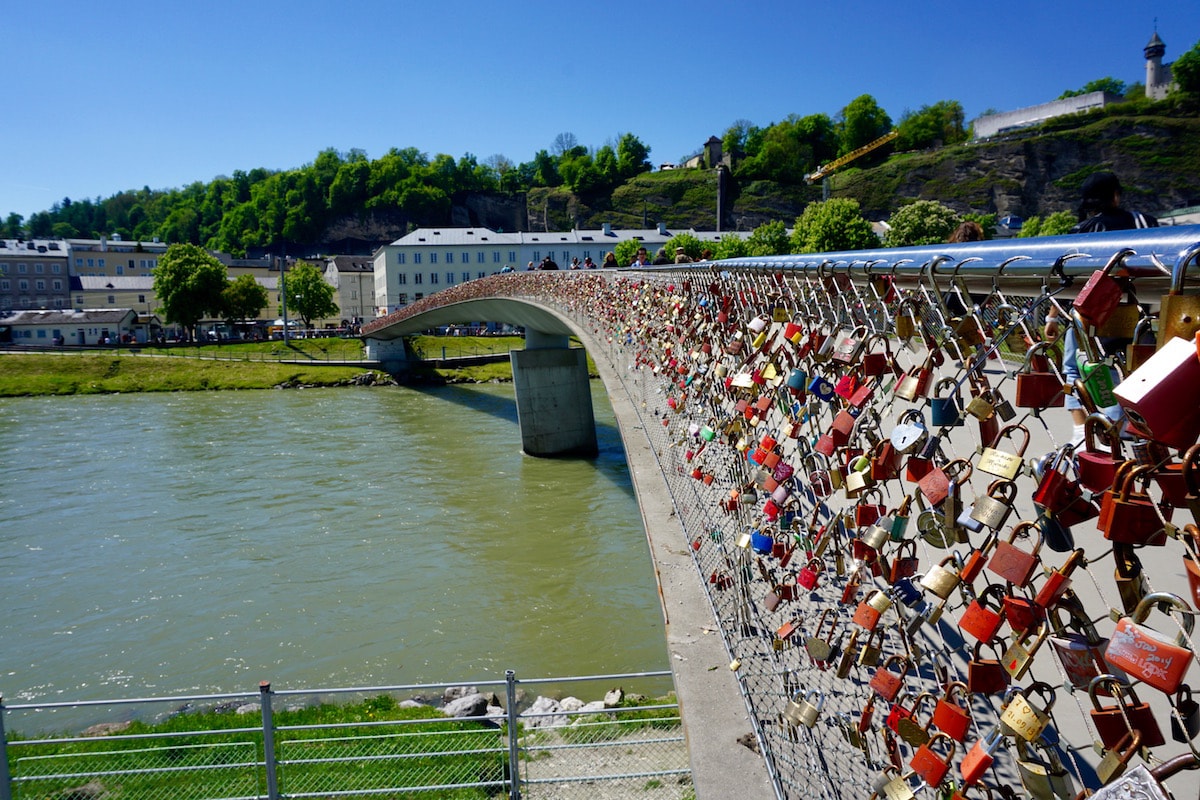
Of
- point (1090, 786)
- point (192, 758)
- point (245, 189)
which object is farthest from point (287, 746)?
point (245, 189)

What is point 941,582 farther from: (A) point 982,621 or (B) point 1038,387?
(B) point 1038,387

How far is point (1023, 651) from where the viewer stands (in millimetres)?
1594

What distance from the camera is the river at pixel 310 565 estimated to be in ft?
36.7

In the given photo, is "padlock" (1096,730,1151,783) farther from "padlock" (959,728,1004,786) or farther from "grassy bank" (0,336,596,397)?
"grassy bank" (0,336,596,397)

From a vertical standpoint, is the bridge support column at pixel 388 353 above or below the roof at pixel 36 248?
below

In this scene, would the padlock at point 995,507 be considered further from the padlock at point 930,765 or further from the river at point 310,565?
the river at point 310,565

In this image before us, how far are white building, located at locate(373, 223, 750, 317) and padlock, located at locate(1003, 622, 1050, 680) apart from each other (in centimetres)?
8370

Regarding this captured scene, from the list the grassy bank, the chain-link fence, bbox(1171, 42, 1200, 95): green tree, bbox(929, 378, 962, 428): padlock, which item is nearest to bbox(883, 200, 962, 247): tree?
the grassy bank

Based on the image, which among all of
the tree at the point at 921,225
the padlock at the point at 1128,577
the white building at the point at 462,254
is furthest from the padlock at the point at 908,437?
the white building at the point at 462,254

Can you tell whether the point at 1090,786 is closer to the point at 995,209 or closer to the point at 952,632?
the point at 952,632

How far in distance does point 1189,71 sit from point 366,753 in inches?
4895

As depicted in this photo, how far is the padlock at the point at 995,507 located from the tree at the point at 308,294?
7710 cm

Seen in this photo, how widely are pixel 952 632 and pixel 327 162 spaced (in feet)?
502

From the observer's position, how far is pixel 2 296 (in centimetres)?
9825
